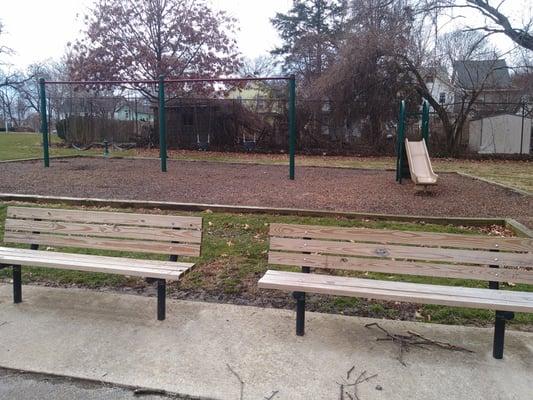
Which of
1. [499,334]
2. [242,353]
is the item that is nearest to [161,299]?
[242,353]

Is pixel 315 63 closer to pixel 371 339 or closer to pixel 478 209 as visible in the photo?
pixel 478 209

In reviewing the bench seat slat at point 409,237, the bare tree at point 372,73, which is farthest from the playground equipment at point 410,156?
the bare tree at point 372,73

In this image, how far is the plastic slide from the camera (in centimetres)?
1009

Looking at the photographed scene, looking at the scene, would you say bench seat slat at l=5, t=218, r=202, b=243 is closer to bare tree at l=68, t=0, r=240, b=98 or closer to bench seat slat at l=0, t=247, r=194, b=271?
bench seat slat at l=0, t=247, r=194, b=271

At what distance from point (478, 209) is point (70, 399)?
721 centimetres

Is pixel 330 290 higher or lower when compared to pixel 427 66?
lower

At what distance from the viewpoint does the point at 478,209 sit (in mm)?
8164

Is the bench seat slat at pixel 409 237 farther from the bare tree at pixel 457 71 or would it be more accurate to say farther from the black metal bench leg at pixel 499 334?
the bare tree at pixel 457 71

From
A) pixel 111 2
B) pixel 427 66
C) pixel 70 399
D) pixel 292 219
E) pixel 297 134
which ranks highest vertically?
pixel 111 2

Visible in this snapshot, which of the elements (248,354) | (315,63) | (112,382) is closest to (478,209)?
(248,354)

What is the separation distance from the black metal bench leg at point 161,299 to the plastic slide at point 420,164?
23.6 ft

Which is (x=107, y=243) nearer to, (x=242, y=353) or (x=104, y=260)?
(x=104, y=260)

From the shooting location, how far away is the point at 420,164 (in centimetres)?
1158

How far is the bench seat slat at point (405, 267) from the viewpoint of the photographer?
3.60 m
